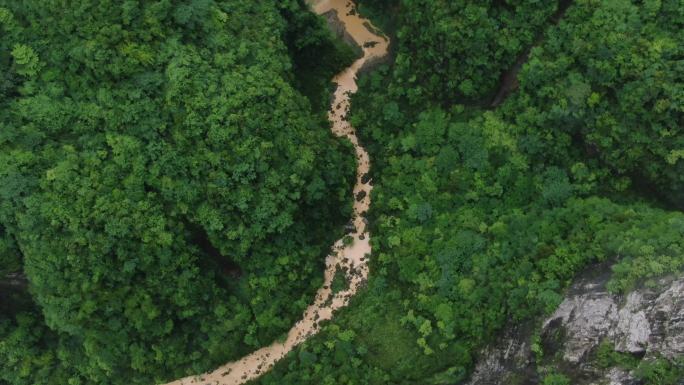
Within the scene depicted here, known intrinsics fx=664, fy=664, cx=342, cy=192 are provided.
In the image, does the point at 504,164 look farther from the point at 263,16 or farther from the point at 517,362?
the point at 263,16

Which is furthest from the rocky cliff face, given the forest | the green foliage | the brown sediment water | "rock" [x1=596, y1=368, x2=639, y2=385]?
the brown sediment water

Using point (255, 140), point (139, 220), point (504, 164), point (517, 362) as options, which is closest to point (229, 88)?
point (255, 140)

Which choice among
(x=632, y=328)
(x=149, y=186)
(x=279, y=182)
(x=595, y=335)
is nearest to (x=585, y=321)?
(x=595, y=335)

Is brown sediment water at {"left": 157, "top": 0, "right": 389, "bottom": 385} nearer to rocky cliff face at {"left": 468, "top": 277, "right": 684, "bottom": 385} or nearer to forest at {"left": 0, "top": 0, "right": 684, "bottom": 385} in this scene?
forest at {"left": 0, "top": 0, "right": 684, "bottom": 385}

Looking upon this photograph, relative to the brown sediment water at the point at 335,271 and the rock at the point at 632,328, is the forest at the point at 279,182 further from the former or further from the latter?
the rock at the point at 632,328

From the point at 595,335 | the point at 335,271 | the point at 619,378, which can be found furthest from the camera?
the point at 335,271

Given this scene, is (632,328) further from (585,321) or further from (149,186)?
(149,186)
